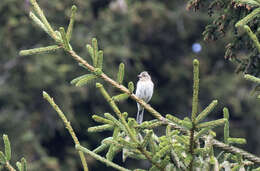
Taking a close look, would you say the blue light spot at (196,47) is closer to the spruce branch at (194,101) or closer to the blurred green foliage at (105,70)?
the blurred green foliage at (105,70)

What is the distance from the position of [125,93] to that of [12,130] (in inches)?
582

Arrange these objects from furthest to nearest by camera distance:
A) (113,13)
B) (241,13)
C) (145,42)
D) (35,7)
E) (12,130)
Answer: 1. (145,42)
2. (113,13)
3. (12,130)
4. (241,13)
5. (35,7)

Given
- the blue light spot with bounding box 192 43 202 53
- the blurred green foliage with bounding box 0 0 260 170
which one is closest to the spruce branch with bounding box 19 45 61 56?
the blurred green foliage with bounding box 0 0 260 170

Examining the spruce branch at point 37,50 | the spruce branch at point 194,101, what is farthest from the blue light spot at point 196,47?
the spruce branch at point 194,101

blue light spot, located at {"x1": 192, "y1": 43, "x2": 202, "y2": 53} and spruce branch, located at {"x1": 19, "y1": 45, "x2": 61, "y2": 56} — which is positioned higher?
blue light spot, located at {"x1": 192, "y1": 43, "x2": 202, "y2": 53}

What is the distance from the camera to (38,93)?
2052 cm

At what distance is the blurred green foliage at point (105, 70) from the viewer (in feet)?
62.8

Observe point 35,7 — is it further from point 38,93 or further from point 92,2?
point 92,2

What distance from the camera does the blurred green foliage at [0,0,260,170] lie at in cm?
1916

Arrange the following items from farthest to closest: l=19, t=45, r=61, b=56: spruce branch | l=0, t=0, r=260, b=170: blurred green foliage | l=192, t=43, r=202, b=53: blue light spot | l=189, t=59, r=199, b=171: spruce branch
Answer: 1. l=192, t=43, r=202, b=53: blue light spot
2. l=0, t=0, r=260, b=170: blurred green foliage
3. l=19, t=45, r=61, b=56: spruce branch
4. l=189, t=59, r=199, b=171: spruce branch

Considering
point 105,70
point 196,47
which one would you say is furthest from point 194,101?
point 196,47

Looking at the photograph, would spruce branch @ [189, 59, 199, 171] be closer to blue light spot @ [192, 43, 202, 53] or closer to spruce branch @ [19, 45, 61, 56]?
spruce branch @ [19, 45, 61, 56]

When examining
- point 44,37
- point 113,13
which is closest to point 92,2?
point 113,13

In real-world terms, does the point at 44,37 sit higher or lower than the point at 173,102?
higher
